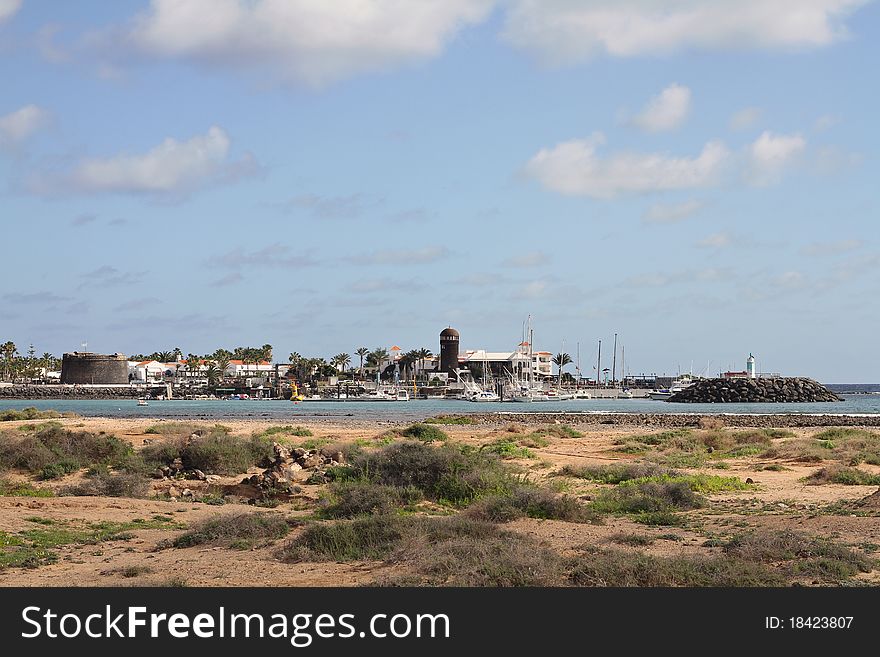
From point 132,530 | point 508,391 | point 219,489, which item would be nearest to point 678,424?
point 219,489

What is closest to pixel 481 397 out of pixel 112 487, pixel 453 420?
pixel 453 420

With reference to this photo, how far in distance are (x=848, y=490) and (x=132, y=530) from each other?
18.3 m

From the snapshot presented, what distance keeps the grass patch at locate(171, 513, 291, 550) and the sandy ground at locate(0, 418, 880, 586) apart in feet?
0.96

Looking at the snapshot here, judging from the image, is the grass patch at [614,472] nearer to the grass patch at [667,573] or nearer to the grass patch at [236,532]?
the grass patch at [236,532]

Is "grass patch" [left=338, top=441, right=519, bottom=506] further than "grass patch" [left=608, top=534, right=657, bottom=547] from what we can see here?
Yes

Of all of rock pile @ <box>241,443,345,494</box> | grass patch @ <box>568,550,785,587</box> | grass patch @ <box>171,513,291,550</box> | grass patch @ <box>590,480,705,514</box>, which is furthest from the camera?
rock pile @ <box>241,443,345,494</box>

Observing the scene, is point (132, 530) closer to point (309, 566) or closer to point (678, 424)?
point (309, 566)

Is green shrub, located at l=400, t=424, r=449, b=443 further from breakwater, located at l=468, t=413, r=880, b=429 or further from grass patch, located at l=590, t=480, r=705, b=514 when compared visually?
grass patch, located at l=590, t=480, r=705, b=514

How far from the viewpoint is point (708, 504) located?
23094mm

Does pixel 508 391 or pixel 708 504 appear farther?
pixel 508 391

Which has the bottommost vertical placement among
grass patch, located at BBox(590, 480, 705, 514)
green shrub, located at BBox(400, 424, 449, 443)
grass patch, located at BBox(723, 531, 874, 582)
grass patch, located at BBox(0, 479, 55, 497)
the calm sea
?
the calm sea

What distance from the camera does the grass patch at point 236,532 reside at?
1734 centimetres

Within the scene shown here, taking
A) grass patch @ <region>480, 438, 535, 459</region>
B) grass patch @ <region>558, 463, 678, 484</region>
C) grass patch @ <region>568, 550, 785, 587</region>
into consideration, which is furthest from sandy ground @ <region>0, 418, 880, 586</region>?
grass patch @ <region>480, 438, 535, 459</region>

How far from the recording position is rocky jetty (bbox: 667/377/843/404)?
153875mm
